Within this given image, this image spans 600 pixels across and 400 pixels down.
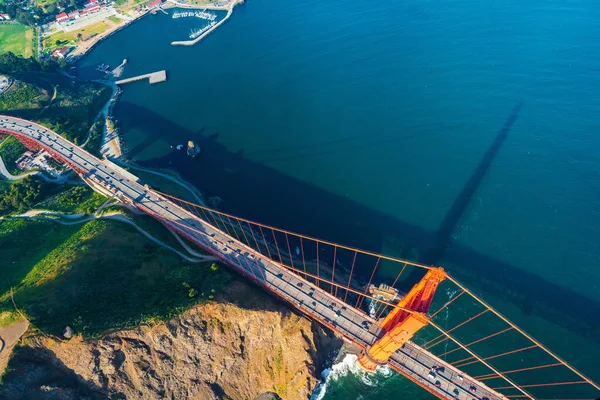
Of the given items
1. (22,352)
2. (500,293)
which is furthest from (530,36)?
(22,352)

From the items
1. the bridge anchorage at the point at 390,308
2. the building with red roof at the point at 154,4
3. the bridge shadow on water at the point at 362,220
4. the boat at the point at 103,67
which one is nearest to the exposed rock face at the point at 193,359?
the bridge anchorage at the point at 390,308

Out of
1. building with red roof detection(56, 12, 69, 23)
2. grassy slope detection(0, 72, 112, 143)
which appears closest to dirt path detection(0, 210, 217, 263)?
grassy slope detection(0, 72, 112, 143)

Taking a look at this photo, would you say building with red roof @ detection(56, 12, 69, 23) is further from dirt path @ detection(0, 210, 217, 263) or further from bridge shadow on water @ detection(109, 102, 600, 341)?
dirt path @ detection(0, 210, 217, 263)

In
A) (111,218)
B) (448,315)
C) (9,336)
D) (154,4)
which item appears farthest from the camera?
(154,4)

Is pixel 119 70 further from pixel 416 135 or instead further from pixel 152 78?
pixel 416 135

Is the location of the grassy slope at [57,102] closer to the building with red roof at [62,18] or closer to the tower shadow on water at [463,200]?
the building with red roof at [62,18]

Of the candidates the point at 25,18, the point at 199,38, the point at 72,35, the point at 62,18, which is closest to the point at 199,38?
the point at 199,38
